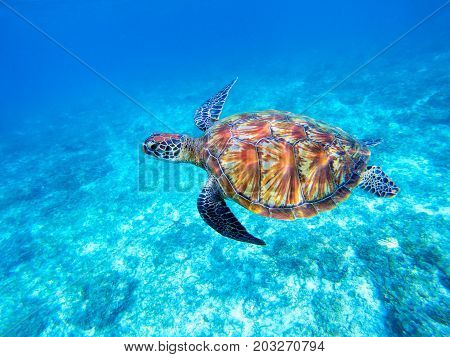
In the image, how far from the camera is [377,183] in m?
4.12

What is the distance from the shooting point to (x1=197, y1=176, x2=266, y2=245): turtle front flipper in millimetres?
3569

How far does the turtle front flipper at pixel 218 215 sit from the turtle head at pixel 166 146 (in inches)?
41.2

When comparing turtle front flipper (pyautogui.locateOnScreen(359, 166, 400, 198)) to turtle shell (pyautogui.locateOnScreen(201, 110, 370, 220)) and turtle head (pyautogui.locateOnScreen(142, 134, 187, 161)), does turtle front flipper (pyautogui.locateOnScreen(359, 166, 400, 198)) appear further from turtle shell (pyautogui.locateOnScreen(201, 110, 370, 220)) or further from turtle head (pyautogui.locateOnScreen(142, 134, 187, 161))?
turtle head (pyautogui.locateOnScreen(142, 134, 187, 161))

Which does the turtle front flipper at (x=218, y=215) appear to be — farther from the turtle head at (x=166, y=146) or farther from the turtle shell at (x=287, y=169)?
the turtle head at (x=166, y=146)

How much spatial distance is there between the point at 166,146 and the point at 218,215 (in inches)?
75.1

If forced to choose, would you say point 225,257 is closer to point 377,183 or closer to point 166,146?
point 166,146

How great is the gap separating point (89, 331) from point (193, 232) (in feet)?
8.98

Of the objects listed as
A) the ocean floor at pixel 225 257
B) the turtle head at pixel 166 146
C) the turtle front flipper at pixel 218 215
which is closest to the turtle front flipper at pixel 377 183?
the ocean floor at pixel 225 257

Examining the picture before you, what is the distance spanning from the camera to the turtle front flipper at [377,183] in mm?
4102

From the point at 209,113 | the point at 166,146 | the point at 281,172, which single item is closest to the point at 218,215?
the point at 281,172

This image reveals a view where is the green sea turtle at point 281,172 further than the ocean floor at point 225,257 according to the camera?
No

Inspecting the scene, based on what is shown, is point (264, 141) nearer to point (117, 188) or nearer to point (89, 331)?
point (89, 331)

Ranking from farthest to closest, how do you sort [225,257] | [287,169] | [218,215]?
[225,257] < [218,215] < [287,169]

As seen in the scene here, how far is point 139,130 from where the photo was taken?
12.9 metres
